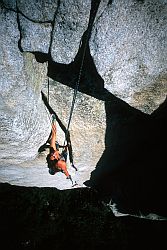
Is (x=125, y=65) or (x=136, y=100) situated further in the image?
(x=136, y=100)

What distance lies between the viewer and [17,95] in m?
4.32

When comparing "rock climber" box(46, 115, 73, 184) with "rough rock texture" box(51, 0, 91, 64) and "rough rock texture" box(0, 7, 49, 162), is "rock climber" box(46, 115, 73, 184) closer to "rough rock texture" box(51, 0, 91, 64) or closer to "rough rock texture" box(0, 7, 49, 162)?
"rough rock texture" box(0, 7, 49, 162)

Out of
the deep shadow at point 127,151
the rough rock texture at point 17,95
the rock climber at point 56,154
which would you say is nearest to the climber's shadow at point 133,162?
the deep shadow at point 127,151

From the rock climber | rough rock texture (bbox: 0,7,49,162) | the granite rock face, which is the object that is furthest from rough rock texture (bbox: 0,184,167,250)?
the granite rock face

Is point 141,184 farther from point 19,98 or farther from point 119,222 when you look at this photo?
point 119,222

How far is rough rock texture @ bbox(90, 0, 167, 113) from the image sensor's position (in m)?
3.67

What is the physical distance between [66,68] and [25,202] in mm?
9074

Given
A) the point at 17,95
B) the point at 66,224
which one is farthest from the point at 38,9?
the point at 66,224

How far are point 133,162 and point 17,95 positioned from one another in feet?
13.8

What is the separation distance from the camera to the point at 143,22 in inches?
148

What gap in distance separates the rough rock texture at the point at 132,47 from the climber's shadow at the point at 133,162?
2.95 feet

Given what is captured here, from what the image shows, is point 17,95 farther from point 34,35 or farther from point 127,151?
point 127,151

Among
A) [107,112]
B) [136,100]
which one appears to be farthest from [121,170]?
[136,100]

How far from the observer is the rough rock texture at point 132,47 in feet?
12.0
